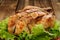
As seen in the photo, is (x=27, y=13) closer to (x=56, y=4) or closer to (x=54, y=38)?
(x=54, y=38)

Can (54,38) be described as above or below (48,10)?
below

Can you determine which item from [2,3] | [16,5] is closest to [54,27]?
[16,5]

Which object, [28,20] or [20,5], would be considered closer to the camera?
[28,20]

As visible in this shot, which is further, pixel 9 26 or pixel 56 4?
pixel 56 4

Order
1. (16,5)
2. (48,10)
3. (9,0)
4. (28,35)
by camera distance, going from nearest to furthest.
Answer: (28,35) → (48,10) → (16,5) → (9,0)

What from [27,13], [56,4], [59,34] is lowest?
[56,4]
